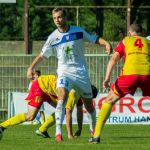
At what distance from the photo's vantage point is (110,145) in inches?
492

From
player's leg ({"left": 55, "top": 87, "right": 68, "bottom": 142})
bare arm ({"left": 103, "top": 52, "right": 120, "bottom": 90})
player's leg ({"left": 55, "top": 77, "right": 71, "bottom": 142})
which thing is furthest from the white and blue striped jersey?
bare arm ({"left": 103, "top": 52, "right": 120, "bottom": 90})

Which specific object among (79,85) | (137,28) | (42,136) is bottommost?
(42,136)

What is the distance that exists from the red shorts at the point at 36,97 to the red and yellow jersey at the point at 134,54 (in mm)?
3112

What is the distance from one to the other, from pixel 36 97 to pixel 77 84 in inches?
75.7

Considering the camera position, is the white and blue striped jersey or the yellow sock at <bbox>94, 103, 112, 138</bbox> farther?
the white and blue striped jersey

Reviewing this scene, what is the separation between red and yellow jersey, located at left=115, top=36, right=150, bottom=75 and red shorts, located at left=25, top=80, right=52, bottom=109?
123 inches

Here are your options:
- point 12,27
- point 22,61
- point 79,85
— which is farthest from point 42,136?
point 12,27

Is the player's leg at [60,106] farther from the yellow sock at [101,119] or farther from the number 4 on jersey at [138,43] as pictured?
the number 4 on jersey at [138,43]

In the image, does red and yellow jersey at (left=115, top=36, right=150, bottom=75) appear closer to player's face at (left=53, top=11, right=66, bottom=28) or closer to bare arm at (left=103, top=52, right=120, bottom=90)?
bare arm at (left=103, top=52, right=120, bottom=90)

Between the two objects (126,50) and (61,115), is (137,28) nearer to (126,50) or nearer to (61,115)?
(126,50)

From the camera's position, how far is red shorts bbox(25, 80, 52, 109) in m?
15.5

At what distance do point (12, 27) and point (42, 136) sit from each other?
93.8 feet

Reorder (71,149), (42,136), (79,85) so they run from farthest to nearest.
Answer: (42,136) < (79,85) < (71,149)

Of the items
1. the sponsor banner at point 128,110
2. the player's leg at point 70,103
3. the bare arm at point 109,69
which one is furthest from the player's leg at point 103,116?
the sponsor banner at point 128,110
